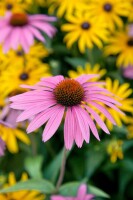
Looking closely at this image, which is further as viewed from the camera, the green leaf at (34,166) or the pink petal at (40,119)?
the green leaf at (34,166)

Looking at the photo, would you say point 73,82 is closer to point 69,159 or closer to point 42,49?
point 69,159

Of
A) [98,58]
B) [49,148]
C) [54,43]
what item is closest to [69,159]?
[49,148]

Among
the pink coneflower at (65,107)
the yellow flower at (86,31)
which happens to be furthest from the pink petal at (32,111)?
the yellow flower at (86,31)

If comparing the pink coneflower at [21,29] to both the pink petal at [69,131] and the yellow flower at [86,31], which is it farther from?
the pink petal at [69,131]

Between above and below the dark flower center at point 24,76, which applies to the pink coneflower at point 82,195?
below

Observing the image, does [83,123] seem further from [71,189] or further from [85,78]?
[71,189]

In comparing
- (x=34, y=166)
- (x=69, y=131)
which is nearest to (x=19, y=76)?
(x=34, y=166)

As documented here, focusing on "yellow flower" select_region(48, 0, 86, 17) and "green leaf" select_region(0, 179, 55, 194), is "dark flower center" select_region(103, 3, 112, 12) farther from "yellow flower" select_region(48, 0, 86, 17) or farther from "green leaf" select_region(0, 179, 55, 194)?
"green leaf" select_region(0, 179, 55, 194)
